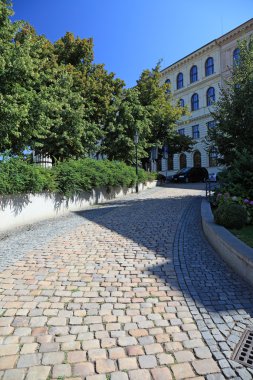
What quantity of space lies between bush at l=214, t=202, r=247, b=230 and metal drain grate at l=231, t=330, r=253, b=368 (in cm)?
413

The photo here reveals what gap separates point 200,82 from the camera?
4359cm

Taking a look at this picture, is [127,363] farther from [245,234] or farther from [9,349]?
[245,234]

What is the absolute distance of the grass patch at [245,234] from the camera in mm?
5979

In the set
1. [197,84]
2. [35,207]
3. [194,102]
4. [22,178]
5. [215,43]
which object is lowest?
[35,207]

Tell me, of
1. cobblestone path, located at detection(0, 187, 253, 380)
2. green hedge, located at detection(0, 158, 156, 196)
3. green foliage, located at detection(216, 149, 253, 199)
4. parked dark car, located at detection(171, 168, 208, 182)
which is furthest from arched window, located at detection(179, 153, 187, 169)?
cobblestone path, located at detection(0, 187, 253, 380)

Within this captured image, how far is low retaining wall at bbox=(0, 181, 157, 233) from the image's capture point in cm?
872

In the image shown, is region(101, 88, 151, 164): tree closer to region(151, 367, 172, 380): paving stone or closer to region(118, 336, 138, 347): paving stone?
region(118, 336, 138, 347): paving stone

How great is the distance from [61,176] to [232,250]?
7.99m

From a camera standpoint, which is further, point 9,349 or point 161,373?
point 9,349

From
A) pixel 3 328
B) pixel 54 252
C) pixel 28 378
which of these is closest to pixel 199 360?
pixel 28 378

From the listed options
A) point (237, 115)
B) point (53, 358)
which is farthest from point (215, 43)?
point (53, 358)

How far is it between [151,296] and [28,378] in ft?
6.47

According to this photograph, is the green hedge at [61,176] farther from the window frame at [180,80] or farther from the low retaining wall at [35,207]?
the window frame at [180,80]

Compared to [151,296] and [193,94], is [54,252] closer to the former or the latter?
[151,296]
